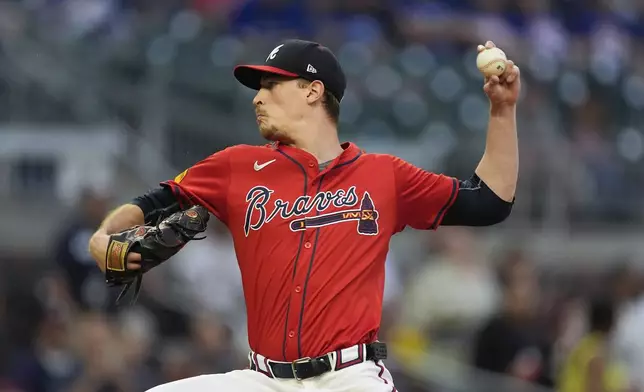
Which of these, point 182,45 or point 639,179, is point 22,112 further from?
point 639,179

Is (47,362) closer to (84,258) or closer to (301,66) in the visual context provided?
(84,258)

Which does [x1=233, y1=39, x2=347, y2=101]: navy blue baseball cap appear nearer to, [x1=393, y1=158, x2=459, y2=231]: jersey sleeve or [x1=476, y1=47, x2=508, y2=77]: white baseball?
[x1=393, y1=158, x2=459, y2=231]: jersey sleeve

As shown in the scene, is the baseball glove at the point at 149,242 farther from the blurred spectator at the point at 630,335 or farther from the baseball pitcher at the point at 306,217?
the blurred spectator at the point at 630,335

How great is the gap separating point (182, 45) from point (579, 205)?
3.46m

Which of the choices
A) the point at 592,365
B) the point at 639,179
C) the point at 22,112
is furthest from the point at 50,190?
the point at 639,179

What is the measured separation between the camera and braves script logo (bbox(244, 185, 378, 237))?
4352 millimetres

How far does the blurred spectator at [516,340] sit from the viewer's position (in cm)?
824

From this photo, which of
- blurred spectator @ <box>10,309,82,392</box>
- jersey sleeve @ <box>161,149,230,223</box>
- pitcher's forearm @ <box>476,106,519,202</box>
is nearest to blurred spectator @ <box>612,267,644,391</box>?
blurred spectator @ <box>10,309,82,392</box>

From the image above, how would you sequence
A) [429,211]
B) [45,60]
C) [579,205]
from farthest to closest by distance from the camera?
[579,205]
[45,60]
[429,211]

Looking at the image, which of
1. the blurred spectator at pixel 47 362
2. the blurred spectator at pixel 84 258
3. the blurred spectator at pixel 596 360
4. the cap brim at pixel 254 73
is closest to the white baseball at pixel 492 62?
the cap brim at pixel 254 73

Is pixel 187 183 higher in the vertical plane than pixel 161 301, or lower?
higher

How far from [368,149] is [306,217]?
543 centimetres

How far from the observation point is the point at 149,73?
9.48m

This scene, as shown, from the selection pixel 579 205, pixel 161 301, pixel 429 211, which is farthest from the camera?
pixel 579 205
